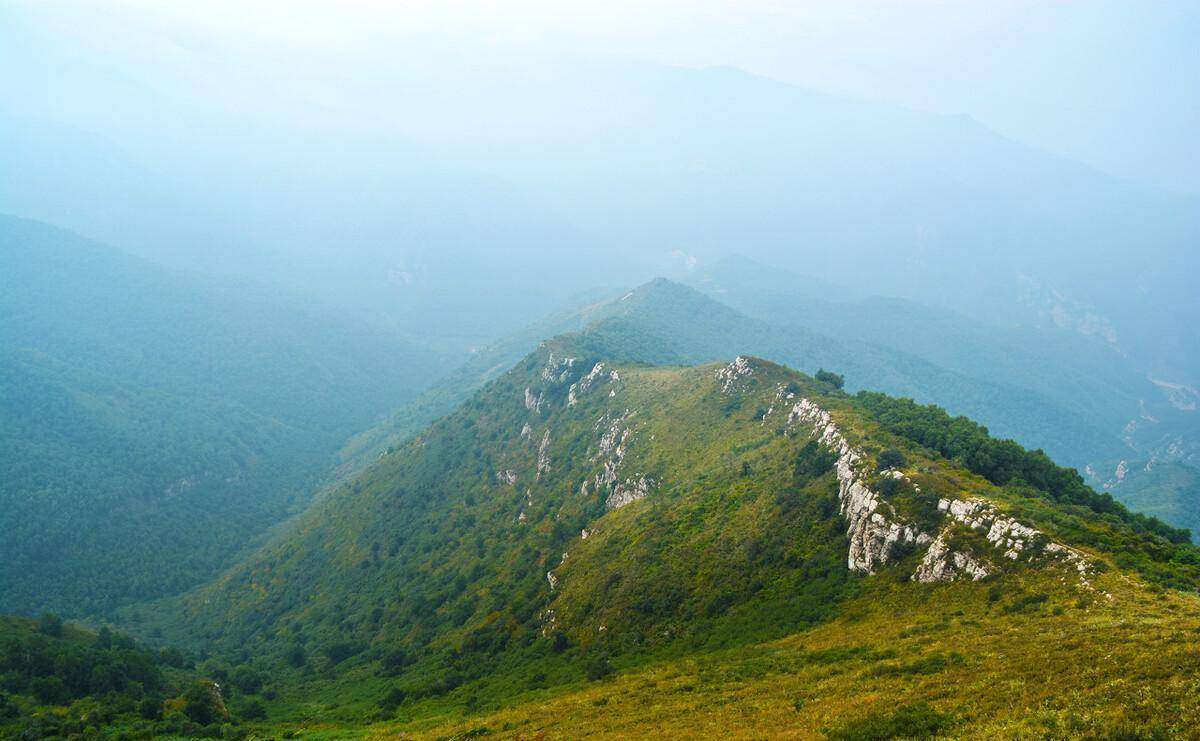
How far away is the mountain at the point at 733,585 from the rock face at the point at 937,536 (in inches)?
7.5

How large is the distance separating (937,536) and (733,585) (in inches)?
778

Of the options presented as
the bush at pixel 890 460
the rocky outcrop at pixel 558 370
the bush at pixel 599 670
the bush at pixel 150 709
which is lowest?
the bush at pixel 150 709

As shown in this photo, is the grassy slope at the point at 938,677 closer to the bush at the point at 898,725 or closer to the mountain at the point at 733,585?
the mountain at the point at 733,585

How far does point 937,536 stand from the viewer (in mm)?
50219

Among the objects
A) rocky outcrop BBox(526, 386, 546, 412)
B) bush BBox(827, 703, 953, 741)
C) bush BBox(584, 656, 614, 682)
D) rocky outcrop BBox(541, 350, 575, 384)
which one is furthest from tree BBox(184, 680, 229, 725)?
rocky outcrop BBox(541, 350, 575, 384)

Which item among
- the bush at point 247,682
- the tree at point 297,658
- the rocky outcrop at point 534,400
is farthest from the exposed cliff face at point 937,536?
the rocky outcrop at point 534,400

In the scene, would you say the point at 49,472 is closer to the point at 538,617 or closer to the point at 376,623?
the point at 376,623

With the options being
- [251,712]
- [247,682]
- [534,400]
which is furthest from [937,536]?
[534,400]

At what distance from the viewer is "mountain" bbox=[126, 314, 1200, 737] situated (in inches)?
1367

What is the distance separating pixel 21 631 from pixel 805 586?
9718 centimetres

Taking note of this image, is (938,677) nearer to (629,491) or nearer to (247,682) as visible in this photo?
(629,491)

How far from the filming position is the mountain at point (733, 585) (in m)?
34.7

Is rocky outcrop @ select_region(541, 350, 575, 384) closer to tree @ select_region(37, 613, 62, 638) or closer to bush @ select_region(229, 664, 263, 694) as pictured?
bush @ select_region(229, 664, 263, 694)

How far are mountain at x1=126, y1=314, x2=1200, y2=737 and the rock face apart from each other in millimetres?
191
